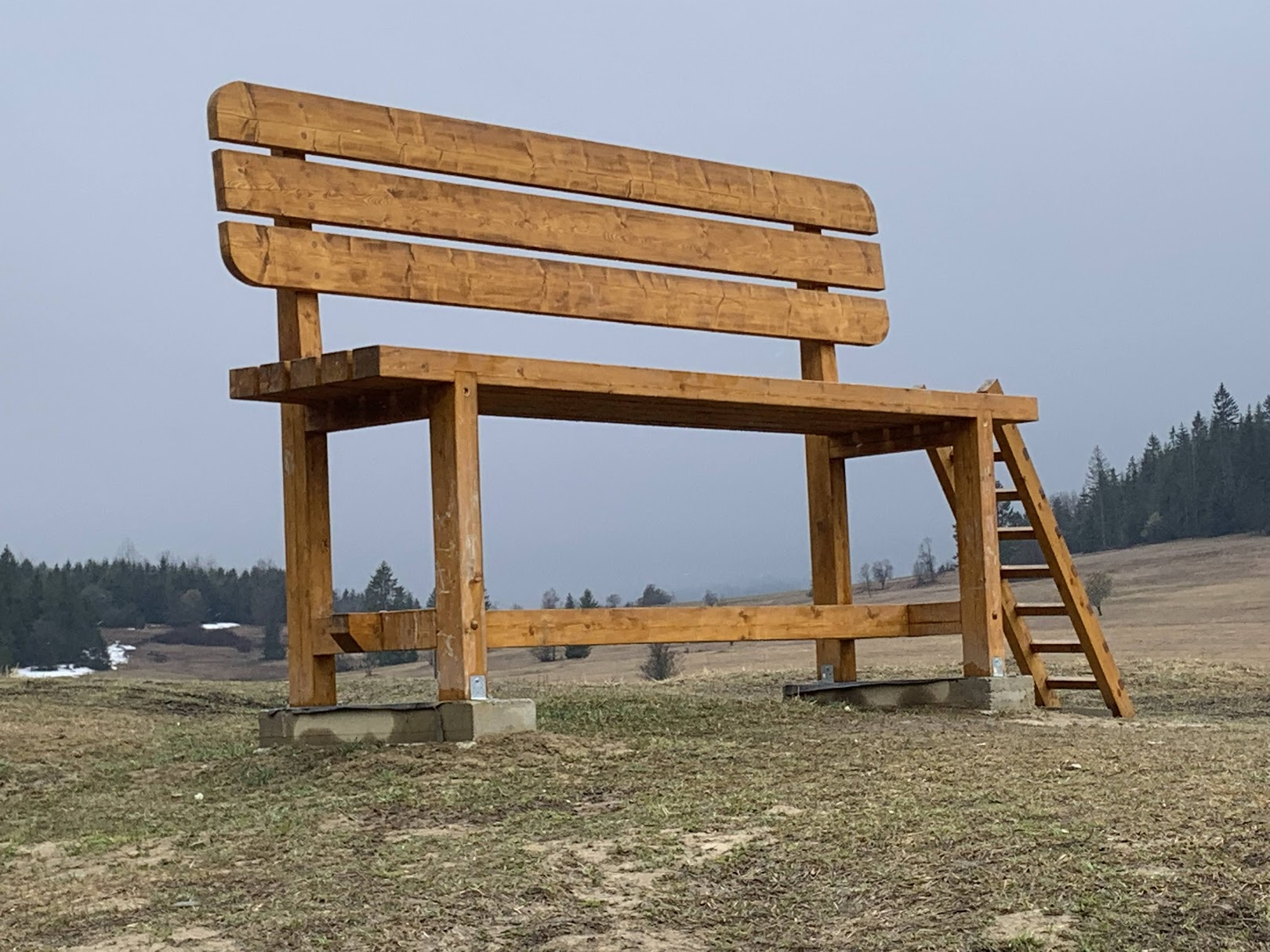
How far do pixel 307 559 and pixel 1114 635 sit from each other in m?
16.9

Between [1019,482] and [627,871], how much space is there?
242 inches

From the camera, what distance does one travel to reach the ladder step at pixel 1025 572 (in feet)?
34.6

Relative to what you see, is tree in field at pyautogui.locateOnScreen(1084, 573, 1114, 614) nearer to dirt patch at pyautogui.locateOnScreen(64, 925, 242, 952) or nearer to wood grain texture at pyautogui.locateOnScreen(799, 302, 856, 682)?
wood grain texture at pyautogui.locateOnScreen(799, 302, 856, 682)

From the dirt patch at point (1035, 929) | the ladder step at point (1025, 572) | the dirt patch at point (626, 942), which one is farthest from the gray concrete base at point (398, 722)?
the ladder step at point (1025, 572)

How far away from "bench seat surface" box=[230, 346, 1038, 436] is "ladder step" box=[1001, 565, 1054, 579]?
1188mm

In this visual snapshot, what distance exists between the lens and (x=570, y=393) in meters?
8.23

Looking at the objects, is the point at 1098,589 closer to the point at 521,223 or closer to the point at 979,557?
the point at 979,557

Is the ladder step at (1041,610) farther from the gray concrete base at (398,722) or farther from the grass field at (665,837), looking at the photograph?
the gray concrete base at (398,722)

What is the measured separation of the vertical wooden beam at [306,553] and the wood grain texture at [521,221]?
0.18 meters

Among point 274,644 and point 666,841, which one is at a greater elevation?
point 274,644

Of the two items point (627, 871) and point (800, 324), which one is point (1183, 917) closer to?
point (627, 871)

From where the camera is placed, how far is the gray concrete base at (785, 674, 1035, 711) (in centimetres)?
992

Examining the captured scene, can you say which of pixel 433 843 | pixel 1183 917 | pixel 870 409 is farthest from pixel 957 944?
pixel 870 409

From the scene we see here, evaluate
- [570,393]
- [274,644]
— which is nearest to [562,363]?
[570,393]
